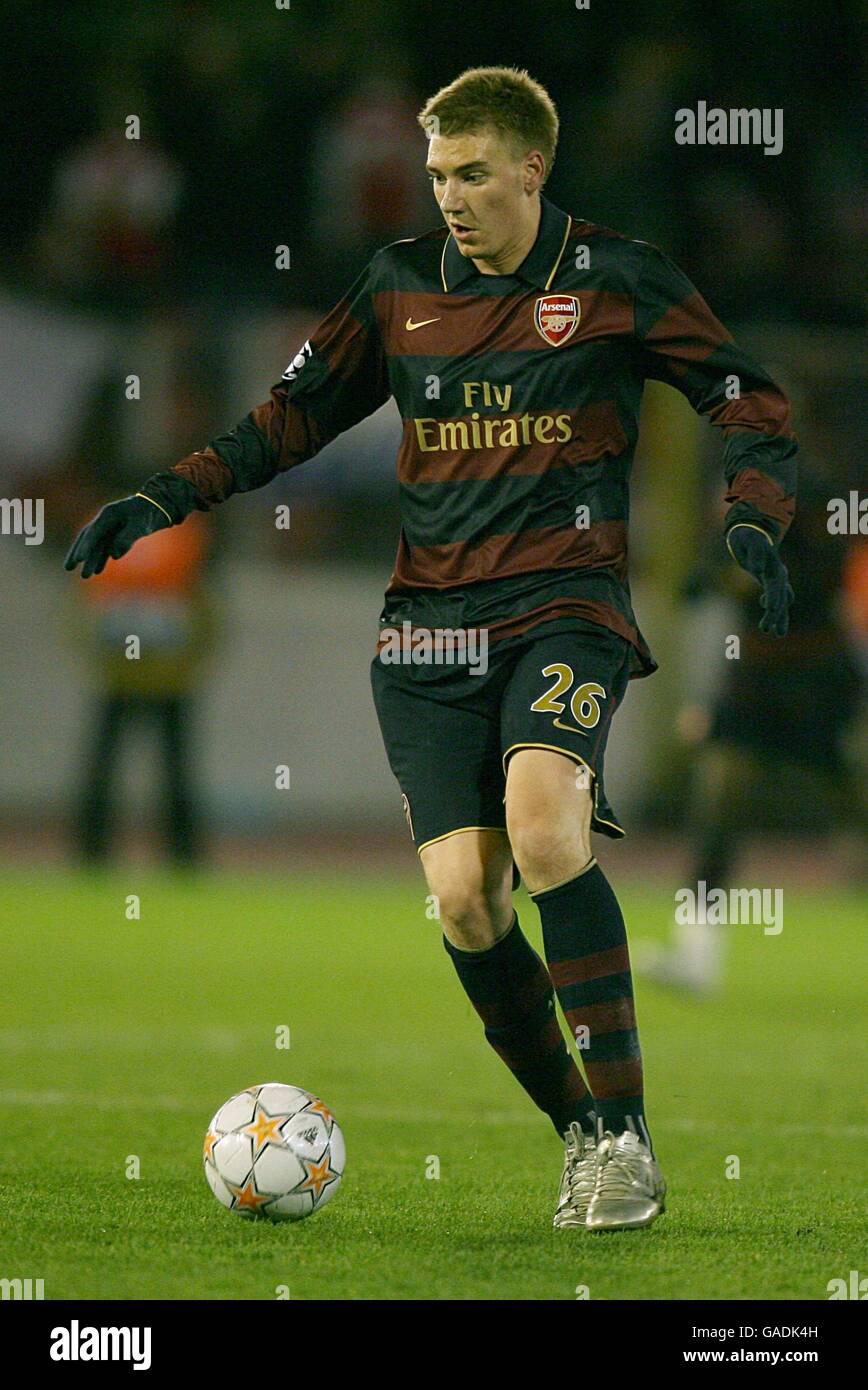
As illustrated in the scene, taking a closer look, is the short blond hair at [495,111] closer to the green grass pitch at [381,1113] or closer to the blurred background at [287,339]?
the green grass pitch at [381,1113]

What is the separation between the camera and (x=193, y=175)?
55.6 ft

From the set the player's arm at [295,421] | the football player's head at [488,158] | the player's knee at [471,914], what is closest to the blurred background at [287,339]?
the player's arm at [295,421]

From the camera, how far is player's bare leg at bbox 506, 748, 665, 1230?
14.2ft

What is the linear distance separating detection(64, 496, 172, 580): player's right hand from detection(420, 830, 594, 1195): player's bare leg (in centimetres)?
91

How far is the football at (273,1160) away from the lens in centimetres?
448

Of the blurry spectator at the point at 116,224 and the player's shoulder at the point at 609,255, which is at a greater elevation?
the blurry spectator at the point at 116,224

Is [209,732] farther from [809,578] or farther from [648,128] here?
[809,578]

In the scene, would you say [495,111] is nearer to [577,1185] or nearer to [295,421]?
[295,421]

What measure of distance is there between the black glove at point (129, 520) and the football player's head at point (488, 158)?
2.66 feet

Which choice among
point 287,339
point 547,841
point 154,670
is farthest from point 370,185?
point 547,841

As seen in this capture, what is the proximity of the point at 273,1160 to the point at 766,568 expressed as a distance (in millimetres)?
1556

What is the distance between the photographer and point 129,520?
4.70 metres

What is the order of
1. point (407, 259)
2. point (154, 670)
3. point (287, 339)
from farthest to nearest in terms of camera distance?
1. point (287, 339)
2. point (154, 670)
3. point (407, 259)

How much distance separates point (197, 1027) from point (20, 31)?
454 inches
